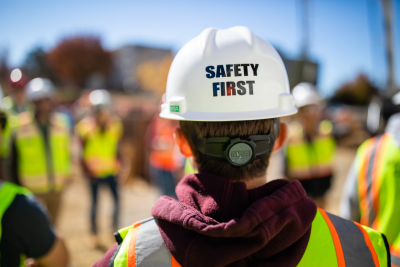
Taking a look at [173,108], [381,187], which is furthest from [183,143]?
[381,187]

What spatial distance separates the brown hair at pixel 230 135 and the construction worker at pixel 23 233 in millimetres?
964

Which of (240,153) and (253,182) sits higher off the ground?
(240,153)

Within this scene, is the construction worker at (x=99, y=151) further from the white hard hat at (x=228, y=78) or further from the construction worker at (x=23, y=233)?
the white hard hat at (x=228, y=78)

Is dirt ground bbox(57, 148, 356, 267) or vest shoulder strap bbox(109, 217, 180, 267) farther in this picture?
dirt ground bbox(57, 148, 356, 267)

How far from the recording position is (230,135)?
1.15 metres

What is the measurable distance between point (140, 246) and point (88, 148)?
3.84m

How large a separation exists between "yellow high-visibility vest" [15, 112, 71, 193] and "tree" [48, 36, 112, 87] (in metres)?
43.4

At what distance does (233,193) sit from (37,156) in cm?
363

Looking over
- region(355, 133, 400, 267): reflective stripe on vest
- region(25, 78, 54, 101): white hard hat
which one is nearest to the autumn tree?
region(25, 78, 54, 101): white hard hat

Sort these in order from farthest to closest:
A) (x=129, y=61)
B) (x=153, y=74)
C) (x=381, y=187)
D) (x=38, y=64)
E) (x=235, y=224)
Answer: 1. (x=129, y=61)
2. (x=38, y=64)
3. (x=153, y=74)
4. (x=381, y=187)
5. (x=235, y=224)

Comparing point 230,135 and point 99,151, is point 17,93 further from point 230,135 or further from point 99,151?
point 230,135

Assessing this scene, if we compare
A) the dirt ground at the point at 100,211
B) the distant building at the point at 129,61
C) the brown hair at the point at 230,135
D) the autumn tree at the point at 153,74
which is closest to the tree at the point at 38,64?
the distant building at the point at 129,61

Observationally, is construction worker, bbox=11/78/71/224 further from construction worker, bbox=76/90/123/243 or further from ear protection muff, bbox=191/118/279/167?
ear protection muff, bbox=191/118/279/167

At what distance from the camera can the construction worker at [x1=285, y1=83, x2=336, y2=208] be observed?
4117 mm
